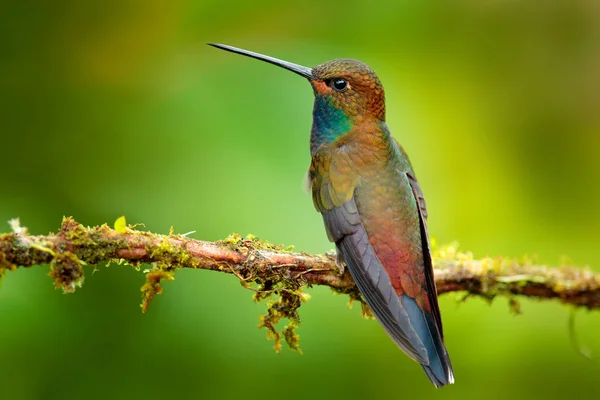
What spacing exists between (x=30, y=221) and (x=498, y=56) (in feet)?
13.0

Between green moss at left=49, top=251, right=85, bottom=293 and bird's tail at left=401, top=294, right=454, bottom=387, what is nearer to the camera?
green moss at left=49, top=251, right=85, bottom=293

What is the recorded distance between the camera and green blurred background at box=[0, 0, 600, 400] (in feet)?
12.1

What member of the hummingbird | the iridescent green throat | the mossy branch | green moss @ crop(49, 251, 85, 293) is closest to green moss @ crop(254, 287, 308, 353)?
the mossy branch

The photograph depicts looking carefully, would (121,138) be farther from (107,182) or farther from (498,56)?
(498,56)

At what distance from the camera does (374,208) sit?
3.36m

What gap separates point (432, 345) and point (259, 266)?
89 cm

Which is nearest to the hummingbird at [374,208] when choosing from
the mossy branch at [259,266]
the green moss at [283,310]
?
the mossy branch at [259,266]

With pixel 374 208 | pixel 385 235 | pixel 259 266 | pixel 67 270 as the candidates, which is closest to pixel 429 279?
pixel 385 235

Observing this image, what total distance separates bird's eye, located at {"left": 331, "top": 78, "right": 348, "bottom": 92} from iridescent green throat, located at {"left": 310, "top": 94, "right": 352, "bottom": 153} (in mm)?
76

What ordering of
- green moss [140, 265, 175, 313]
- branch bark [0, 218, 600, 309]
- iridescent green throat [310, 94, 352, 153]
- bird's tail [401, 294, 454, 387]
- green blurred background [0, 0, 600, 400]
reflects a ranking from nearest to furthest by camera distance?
branch bark [0, 218, 600, 309]
green moss [140, 265, 175, 313]
bird's tail [401, 294, 454, 387]
green blurred background [0, 0, 600, 400]
iridescent green throat [310, 94, 352, 153]

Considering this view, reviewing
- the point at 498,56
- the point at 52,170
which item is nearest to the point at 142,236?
the point at 52,170

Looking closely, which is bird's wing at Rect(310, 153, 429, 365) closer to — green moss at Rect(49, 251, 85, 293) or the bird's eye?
the bird's eye

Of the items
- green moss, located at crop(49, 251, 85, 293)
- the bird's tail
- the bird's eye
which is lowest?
the bird's tail

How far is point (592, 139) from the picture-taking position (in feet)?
18.2
